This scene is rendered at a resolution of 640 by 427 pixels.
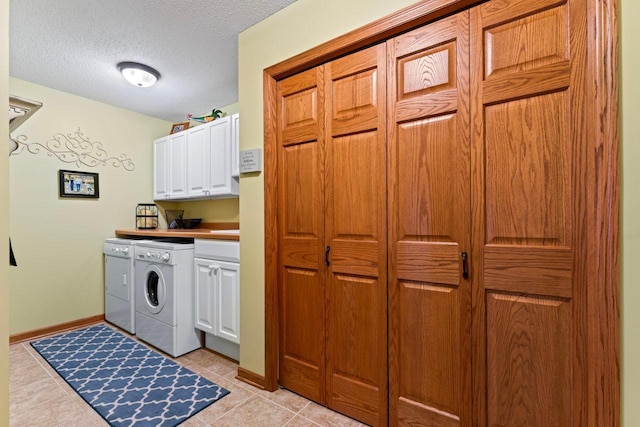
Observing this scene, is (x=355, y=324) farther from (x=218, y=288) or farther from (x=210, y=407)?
(x=218, y=288)

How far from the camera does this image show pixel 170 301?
2.33 metres

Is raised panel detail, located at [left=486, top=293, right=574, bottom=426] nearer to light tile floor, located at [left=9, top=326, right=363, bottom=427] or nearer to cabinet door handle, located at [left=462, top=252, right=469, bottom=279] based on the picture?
cabinet door handle, located at [left=462, top=252, right=469, bottom=279]

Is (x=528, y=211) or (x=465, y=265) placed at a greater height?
(x=528, y=211)

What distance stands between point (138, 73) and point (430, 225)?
253cm

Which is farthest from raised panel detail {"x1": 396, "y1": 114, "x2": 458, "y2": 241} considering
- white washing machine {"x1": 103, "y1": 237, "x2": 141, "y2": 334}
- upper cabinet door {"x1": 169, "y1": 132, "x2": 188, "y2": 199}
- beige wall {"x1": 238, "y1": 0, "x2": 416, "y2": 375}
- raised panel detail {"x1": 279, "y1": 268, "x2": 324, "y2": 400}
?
upper cabinet door {"x1": 169, "y1": 132, "x2": 188, "y2": 199}

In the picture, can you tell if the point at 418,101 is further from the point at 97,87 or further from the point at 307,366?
the point at 97,87

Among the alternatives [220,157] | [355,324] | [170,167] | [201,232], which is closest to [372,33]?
[355,324]

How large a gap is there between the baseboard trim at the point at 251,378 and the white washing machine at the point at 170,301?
65 centimetres

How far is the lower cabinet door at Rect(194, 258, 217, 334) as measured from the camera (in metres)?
2.26

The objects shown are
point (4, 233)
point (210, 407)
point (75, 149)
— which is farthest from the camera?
point (75, 149)

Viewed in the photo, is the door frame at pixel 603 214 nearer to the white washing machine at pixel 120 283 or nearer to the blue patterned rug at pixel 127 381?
the blue patterned rug at pixel 127 381

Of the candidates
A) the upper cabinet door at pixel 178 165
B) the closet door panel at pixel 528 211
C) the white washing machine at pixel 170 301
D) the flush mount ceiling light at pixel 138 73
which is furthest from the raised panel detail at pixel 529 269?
the upper cabinet door at pixel 178 165

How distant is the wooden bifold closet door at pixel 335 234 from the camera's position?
4.88 feet

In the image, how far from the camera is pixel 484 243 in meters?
1.21
